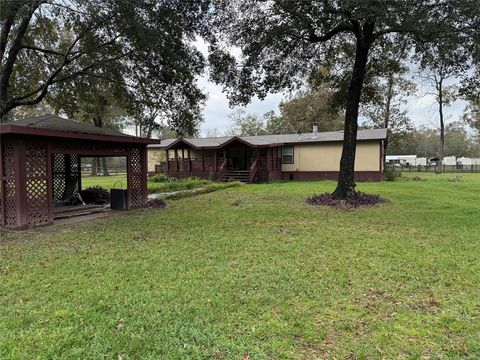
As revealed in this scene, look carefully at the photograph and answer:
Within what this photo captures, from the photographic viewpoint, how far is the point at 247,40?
10938 millimetres

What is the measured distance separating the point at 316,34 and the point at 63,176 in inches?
402

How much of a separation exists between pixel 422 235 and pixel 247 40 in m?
7.90

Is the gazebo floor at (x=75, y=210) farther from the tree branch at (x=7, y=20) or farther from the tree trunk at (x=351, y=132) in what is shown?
the tree trunk at (x=351, y=132)

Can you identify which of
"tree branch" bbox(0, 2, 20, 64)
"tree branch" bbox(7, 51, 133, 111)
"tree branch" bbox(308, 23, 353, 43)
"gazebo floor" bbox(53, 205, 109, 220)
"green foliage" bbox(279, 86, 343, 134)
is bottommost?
"gazebo floor" bbox(53, 205, 109, 220)

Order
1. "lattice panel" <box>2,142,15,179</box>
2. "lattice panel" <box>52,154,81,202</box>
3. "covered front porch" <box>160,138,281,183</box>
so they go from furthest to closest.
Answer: "covered front porch" <box>160,138,281,183</box> < "lattice panel" <box>52,154,81,202</box> < "lattice panel" <box>2,142,15,179</box>

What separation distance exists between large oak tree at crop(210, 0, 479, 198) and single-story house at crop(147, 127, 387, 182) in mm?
7770

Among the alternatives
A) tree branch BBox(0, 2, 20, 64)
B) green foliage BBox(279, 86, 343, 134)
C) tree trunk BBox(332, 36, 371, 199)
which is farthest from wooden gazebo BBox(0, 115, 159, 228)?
green foliage BBox(279, 86, 343, 134)

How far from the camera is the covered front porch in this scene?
21.1 meters

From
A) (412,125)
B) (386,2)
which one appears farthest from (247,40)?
(412,125)

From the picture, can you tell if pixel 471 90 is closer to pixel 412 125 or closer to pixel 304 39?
pixel 304 39

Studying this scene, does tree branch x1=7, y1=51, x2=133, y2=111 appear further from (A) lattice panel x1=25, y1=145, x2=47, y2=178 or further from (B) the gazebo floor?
(B) the gazebo floor

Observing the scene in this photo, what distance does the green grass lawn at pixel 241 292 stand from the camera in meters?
2.82

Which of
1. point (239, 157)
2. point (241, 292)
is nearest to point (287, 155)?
point (239, 157)

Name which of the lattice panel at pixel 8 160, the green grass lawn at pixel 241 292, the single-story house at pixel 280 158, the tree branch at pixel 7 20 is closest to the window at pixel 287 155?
the single-story house at pixel 280 158
